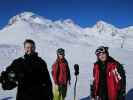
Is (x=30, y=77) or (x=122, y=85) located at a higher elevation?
(x=30, y=77)

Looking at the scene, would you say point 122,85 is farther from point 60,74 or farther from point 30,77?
point 60,74

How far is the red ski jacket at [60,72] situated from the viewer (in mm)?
10117

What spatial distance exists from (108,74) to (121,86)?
1.03 ft

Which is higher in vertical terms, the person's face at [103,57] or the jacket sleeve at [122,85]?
the person's face at [103,57]

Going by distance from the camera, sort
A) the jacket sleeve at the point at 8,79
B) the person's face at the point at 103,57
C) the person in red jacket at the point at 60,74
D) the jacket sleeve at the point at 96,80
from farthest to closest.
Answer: the person in red jacket at the point at 60,74
the jacket sleeve at the point at 96,80
the person's face at the point at 103,57
the jacket sleeve at the point at 8,79

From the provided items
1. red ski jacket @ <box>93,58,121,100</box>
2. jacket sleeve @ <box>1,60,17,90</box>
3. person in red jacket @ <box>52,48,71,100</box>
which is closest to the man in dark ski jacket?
jacket sleeve @ <box>1,60,17,90</box>

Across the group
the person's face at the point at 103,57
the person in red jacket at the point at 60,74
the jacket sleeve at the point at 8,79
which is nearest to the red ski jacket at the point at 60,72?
the person in red jacket at the point at 60,74

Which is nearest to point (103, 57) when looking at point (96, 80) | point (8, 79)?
point (96, 80)

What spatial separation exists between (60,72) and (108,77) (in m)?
3.72

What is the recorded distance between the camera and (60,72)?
1019 centimetres

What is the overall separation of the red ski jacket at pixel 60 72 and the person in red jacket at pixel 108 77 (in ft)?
11.2

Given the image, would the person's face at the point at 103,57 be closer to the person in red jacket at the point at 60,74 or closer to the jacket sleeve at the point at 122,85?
the jacket sleeve at the point at 122,85

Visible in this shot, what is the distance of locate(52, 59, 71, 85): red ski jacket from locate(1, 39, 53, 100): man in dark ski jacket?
14.6 feet

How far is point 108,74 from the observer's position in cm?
658
